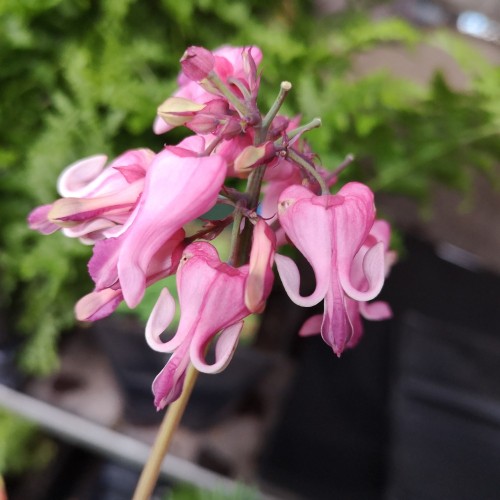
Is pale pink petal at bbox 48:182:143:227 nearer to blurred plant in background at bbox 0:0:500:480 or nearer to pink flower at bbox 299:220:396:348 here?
pink flower at bbox 299:220:396:348

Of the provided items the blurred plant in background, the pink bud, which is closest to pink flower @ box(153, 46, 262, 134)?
the pink bud

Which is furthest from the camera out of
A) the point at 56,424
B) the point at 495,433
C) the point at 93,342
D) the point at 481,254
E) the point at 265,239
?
the point at 481,254

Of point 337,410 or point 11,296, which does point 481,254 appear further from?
point 11,296

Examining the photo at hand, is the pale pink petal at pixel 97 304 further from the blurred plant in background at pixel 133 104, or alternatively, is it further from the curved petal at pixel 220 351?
the blurred plant in background at pixel 133 104

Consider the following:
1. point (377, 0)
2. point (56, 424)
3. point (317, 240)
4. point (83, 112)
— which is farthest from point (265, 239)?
point (377, 0)

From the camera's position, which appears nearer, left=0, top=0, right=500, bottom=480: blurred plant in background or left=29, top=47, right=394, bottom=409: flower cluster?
left=29, top=47, right=394, bottom=409: flower cluster

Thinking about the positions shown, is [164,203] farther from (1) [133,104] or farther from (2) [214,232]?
(1) [133,104]
